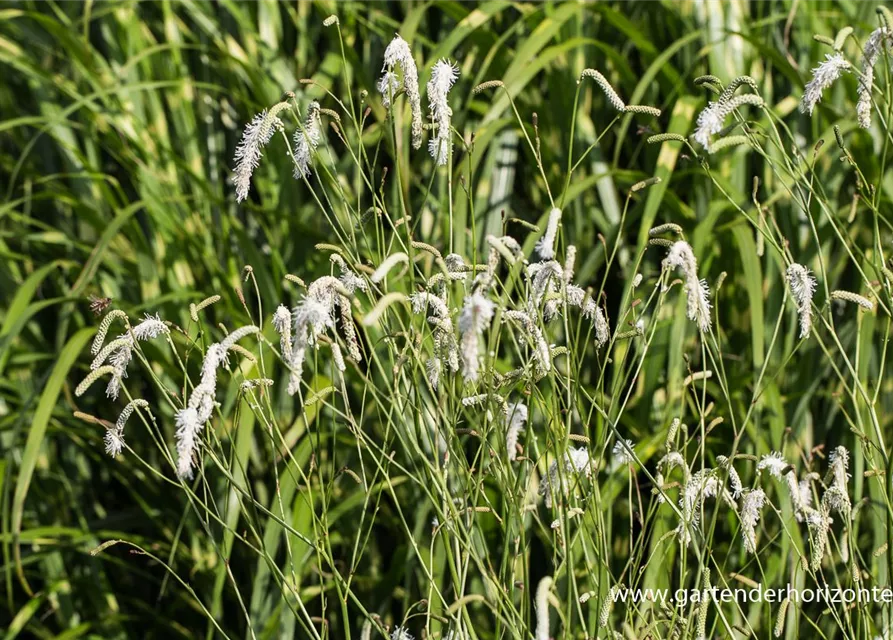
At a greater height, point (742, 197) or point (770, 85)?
point (770, 85)

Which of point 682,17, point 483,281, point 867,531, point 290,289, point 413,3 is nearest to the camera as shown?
point 483,281

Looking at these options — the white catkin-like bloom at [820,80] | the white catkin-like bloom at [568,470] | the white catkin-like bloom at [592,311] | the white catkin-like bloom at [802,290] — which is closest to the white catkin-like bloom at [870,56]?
the white catkin-like bloom at [820,80]

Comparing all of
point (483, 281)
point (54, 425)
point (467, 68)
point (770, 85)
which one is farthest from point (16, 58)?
point (483, 281)

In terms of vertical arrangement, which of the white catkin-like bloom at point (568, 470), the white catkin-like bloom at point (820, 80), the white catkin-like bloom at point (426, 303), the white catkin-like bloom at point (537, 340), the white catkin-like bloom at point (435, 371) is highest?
the white catkin-like bloom at point (820, 80)

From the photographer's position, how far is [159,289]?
1.78 meters

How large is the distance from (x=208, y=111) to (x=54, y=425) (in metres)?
0.66

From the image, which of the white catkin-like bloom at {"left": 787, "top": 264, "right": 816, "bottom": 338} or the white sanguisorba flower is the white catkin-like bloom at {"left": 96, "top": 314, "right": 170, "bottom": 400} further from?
the white catkin-like bloom at {"left": 787, "top": 264, "right": 816, "bottom": 338}

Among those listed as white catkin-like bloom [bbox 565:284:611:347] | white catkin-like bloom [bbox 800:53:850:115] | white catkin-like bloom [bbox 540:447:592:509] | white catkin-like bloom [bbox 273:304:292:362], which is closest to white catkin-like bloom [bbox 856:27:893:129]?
white catkin-like bloom [bbox 800:53:850:115]

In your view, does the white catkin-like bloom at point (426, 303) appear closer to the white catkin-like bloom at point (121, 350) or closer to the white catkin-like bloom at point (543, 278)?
the white catkin-like bloom at point (543, 278)

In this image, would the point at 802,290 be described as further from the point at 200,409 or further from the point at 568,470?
the point at 200,409

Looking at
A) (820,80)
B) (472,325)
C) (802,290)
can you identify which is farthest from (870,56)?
(472,325)

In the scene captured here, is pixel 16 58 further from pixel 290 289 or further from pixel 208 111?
pixel 290 289

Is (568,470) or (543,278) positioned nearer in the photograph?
(543,278)

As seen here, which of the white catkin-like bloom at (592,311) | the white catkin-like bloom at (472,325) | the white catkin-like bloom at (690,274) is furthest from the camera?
the white catkin-like bloom at (592,311)
